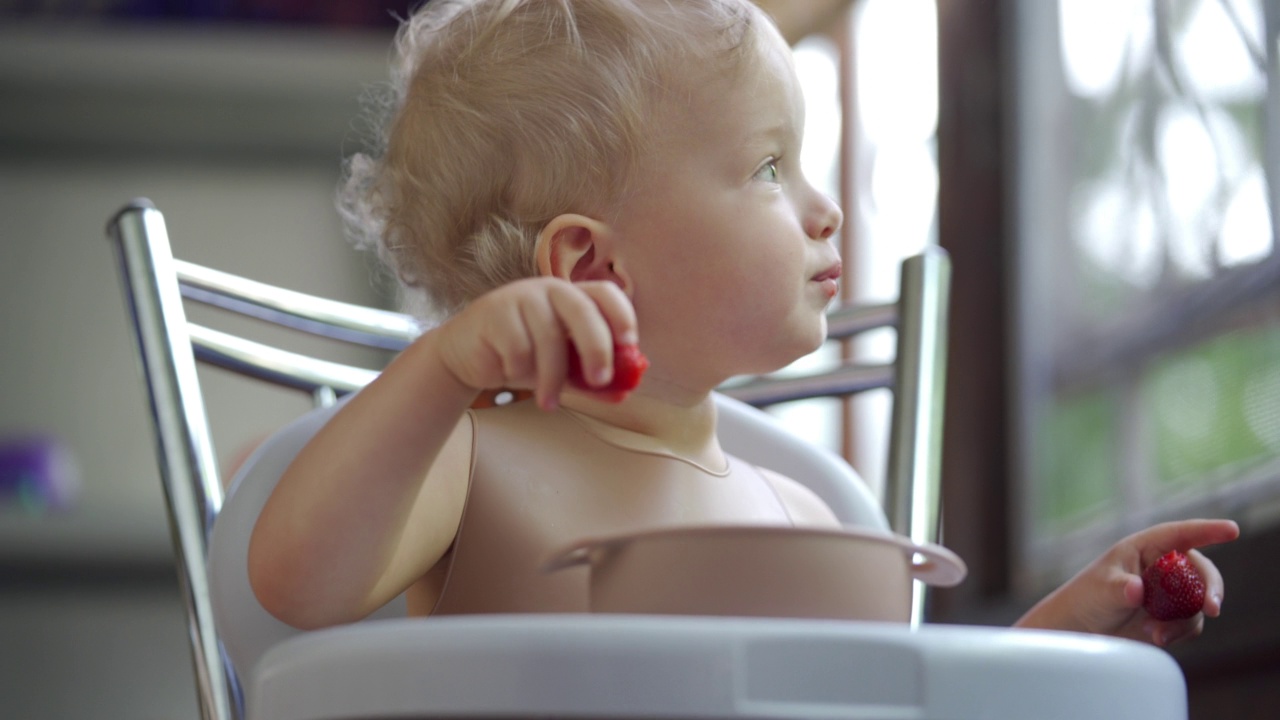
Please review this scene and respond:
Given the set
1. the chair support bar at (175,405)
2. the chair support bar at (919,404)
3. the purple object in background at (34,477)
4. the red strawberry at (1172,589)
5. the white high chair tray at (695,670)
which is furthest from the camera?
the purple object in background at (34,477)

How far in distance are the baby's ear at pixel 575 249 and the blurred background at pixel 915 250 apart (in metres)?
0.23

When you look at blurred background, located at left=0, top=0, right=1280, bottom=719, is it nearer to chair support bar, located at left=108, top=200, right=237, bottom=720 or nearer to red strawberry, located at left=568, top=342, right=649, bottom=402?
chair support bar, located at left=108, top=200, right=237, bottom=720

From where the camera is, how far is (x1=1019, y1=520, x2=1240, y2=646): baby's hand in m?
0.56

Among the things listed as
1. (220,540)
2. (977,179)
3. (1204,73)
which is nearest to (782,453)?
(220,540)

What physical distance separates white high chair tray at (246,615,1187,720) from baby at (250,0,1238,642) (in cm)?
16

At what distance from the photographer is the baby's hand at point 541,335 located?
1.33 ft

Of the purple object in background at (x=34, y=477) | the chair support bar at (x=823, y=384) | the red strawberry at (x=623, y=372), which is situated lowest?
the red strawberry at (x=623, y=372)

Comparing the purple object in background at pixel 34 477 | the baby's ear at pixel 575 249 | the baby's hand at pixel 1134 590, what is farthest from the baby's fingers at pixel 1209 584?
the purple object in background at pixel 34 477

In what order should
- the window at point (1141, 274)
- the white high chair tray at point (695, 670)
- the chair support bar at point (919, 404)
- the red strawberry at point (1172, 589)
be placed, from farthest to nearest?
the window at point (1141, 274) → the chair support bar at point (919, 404) → the red strawberry at point (1172, 589) → the white high chair tray at point (695, 670)

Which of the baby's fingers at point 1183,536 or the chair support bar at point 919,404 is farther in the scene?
the chair support bar at point 919,404

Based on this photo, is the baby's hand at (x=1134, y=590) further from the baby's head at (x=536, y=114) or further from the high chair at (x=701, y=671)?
the baby's head at (x=536, y=114)

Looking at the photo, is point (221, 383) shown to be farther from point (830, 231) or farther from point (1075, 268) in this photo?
point (830, 231)

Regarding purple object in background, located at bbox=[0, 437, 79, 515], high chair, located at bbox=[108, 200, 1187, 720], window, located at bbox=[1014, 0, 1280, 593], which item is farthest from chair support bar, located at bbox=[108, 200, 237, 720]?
purple object in background, located at bbox=[0, 437, 79, 515]

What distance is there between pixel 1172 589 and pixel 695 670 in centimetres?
29
